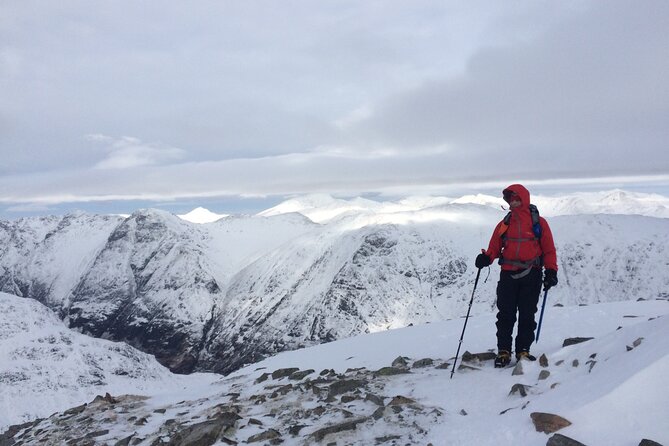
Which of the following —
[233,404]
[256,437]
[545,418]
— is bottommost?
[233,404]

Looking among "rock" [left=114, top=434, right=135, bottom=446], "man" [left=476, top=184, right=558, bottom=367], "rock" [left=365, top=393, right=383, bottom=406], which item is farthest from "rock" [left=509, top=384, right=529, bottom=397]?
"rock" [left=114, top=434, right=135, bottom=446]

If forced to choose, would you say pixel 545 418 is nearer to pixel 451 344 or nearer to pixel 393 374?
pixel 393 374

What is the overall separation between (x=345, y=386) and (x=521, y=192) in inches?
259

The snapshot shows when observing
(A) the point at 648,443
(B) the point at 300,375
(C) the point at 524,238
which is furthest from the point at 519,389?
(B) the point at 300,375

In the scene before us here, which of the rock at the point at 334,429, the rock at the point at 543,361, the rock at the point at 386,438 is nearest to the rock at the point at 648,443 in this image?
the rock at the point at 386,438

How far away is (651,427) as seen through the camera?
6.04 meters

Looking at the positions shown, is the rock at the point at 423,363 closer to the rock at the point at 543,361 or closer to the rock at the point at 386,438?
the rock at the point at 543,361

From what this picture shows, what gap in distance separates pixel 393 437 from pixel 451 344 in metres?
8.16

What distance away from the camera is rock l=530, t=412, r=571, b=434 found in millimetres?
6648

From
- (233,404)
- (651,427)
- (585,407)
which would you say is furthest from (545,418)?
(233,404)

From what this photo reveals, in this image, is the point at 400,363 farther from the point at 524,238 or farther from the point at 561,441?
Result: the point at 561,441

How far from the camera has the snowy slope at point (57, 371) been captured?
12812cm

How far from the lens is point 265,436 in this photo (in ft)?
30.0

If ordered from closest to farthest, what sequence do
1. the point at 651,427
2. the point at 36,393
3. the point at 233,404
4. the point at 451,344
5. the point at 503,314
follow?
the point at 651,427, the point at 503,314, the point at 233,404, the point at 451,344, the point at 36,393
